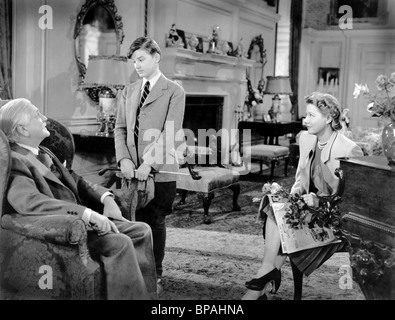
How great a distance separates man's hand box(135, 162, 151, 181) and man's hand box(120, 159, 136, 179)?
0.16 ft

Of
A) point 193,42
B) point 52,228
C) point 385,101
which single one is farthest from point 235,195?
point 52,228

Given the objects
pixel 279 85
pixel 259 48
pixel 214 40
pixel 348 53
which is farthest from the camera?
pixel 348 53

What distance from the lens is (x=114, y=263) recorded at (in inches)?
88.2

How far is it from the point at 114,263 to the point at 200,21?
5.52 m

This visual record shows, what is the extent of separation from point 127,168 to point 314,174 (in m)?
1.03

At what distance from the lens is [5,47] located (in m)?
4.55

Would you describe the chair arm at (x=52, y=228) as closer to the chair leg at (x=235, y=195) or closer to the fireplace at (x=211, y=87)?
the chair leg at (x=235, y=195)

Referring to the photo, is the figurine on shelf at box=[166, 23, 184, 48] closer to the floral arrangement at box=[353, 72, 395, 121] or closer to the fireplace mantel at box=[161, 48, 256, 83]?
the fireplace mantel at box=[161, 48, 256, 83]

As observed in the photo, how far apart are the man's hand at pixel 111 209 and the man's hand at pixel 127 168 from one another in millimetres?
402

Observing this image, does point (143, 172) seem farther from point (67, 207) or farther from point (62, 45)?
point (62, 45)

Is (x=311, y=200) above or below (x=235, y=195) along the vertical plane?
above

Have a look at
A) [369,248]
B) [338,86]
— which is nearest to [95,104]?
[369,248]

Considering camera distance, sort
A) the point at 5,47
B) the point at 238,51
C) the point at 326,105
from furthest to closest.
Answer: the point at 238,51
the point at 5,47
the point at 326,105

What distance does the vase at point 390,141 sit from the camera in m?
2.49
